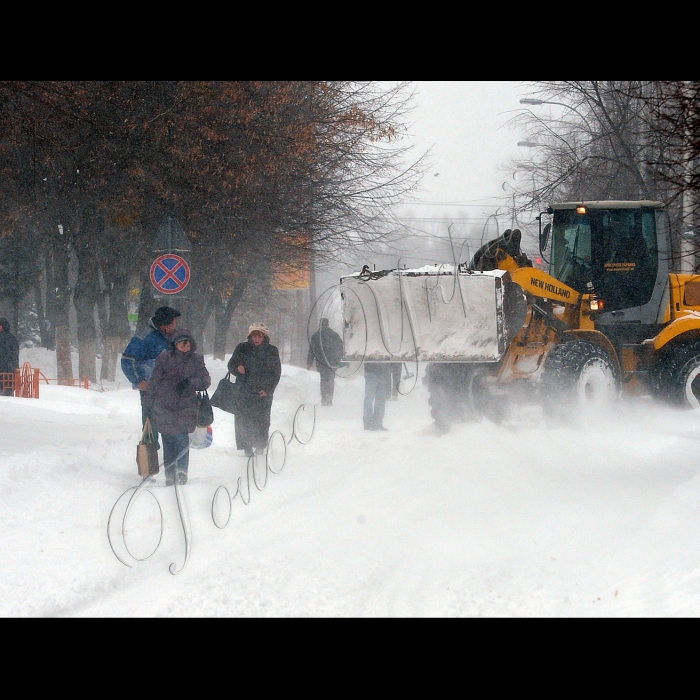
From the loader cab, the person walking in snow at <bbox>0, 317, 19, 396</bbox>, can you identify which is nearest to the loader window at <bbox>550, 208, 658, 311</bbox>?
the loader cab

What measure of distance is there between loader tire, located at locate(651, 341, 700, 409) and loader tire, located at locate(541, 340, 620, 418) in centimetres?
115

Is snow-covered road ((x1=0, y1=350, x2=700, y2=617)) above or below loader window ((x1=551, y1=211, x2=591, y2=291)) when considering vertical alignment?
below

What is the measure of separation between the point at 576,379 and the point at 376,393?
3164mm

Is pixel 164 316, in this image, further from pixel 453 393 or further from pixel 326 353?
pixel 326 353

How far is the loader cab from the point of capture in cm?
1251

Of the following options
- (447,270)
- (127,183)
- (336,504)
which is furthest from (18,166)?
(336,504)

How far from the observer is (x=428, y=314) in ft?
34.9

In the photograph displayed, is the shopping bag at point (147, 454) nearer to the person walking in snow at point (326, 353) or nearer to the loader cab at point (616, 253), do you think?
the loader cab at point (616, 253)

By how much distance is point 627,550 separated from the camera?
5.96 m

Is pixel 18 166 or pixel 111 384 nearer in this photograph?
pixel 18 166

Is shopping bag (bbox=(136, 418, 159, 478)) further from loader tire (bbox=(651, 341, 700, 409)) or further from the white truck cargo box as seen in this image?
loader tire (bbox=(651, 341, 700, 409))

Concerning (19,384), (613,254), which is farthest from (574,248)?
(19,384)
